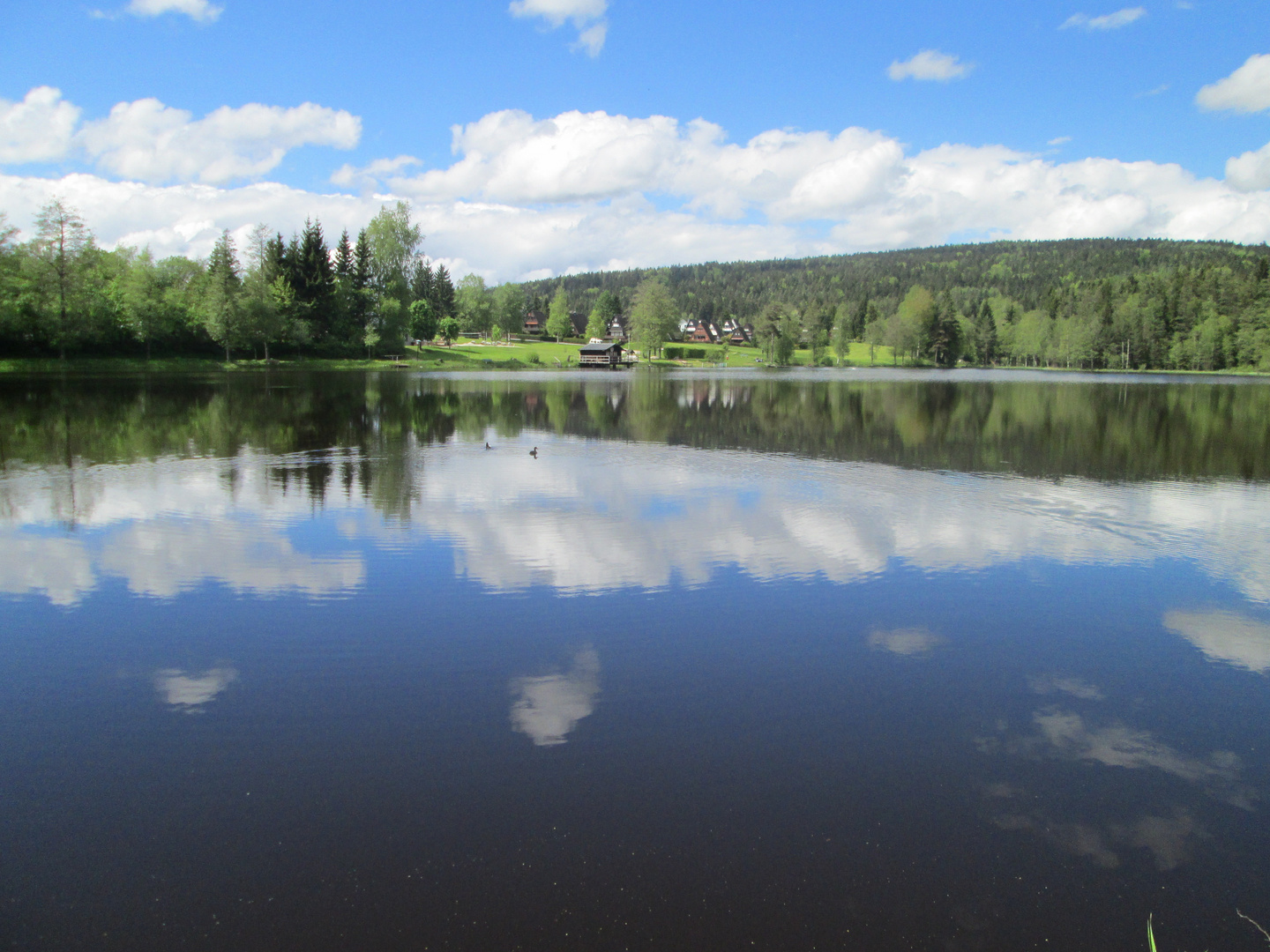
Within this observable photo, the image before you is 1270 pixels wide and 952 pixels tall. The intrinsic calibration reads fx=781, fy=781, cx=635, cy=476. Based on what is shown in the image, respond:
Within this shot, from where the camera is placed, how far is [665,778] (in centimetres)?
663

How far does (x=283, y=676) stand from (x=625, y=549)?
6.38 meters

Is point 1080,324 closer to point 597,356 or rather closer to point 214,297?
point 597,356

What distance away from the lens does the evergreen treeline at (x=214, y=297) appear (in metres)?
62.1

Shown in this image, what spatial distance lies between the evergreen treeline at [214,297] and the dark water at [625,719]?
5634 cm

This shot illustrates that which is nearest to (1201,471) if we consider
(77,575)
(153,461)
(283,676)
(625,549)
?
(625,549)

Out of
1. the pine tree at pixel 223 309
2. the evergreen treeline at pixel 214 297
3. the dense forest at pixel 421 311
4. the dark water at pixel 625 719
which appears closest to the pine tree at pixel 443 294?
the dense forest at pixel 421 311

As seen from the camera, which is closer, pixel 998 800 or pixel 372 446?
pixel 998 800

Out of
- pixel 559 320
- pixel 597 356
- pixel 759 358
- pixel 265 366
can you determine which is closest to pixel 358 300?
pixel 265 366

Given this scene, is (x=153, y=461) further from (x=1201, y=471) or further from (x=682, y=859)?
(x=1201, y=471)

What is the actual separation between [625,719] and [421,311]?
104 metres

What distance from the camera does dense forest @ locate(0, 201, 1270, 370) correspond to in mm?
64438

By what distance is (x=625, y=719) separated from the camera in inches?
299

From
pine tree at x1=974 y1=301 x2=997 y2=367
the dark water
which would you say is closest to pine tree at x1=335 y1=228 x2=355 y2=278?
the dark water

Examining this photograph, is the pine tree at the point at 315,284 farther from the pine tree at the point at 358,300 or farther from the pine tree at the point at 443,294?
the pine tree at the point at 443,294
